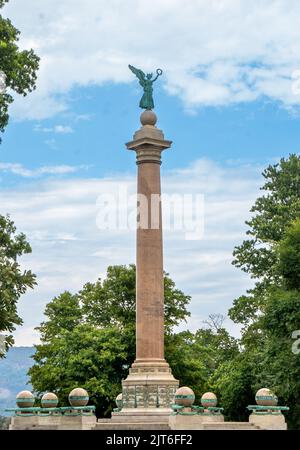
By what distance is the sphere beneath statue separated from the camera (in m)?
44.5

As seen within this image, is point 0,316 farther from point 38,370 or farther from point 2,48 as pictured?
point 38,370

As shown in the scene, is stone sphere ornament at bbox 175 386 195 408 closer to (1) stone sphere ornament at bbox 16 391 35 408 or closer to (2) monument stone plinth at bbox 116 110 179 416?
(2) monument stone plinth at bbox 116 110 179 416

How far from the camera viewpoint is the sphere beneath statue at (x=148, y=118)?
1752 inches

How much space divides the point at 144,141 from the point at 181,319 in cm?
2634

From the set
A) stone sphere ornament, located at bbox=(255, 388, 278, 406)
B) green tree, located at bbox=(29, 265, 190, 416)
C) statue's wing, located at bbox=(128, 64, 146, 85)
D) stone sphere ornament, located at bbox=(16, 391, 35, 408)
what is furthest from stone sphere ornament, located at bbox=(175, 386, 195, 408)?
green tree, located at bbox=(29, 265, 190, 416)

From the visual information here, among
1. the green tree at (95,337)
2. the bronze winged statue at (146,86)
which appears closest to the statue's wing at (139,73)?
the bronze winged statue at (146,86)

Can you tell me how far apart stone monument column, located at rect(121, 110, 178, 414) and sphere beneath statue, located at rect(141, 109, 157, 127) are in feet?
2.24

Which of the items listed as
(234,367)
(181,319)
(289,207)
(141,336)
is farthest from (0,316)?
(181,319)

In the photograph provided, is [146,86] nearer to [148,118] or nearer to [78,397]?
[148,118]

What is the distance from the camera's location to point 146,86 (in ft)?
150

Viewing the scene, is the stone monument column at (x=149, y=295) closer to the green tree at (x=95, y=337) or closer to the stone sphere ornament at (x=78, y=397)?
the stone sphere ornament at (x=78, y=397)

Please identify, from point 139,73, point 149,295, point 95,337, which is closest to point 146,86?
point 139,73

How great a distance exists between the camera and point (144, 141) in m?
43.1
